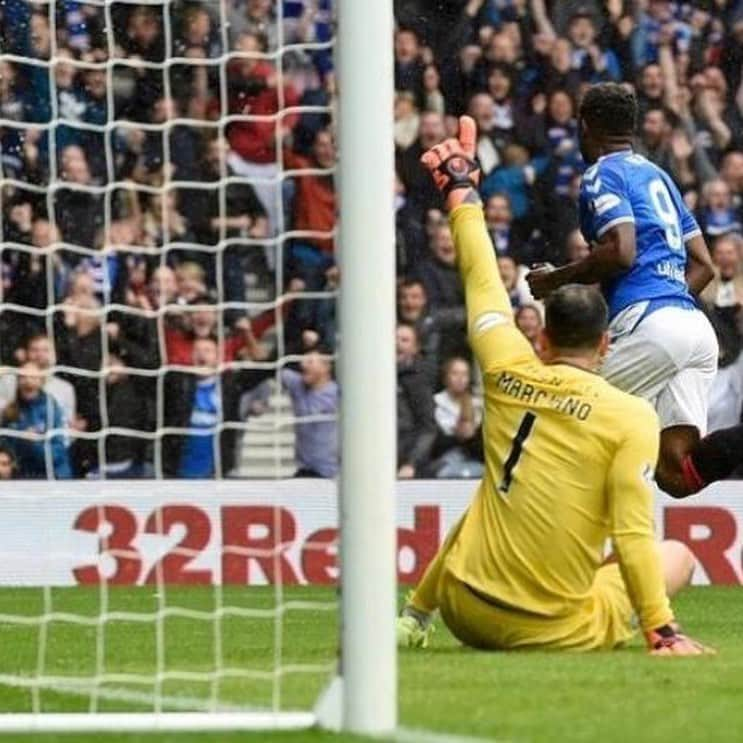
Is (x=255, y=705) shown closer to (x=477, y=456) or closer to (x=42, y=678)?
(x=42, y=678)

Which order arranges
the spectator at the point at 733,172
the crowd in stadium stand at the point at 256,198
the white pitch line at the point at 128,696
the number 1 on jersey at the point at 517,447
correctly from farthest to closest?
the spectator at the point at 733,172, the crowd in stadium stand at the point at 256,198, the number 1 on jersey at the point at 517,447, the white pitch line at the point at 128,696

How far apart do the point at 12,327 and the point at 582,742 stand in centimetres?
723

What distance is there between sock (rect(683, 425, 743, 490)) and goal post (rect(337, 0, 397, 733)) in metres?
3.89

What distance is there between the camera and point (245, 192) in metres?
10.9

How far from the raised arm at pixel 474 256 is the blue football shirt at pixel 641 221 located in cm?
132

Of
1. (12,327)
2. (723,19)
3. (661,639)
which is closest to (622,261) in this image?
(661,639)

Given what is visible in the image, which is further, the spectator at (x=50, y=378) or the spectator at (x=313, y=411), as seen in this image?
the spectator at (x=50, y=378)

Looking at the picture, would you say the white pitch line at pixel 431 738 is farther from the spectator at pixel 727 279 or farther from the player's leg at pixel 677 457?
the spectator at pixel 727 279

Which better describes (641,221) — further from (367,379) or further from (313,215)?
(367,379)

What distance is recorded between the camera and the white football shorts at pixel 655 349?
9500 millimetres

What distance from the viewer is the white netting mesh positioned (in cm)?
1037

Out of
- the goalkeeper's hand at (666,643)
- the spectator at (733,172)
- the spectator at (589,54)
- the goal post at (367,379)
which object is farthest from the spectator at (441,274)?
the goal post at (367,379)

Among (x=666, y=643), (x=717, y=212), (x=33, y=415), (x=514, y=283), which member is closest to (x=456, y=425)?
(x=514, y=283)

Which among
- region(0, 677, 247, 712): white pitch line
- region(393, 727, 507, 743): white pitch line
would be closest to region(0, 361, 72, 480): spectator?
region(0, 677, 247, 712): white pitch line
